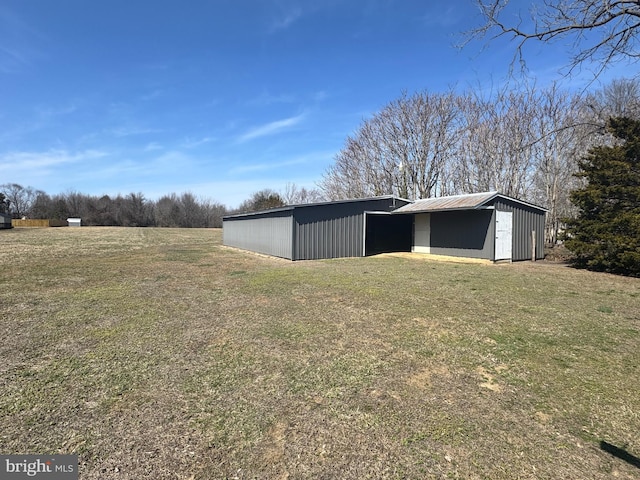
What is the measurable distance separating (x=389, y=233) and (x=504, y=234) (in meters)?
6.54

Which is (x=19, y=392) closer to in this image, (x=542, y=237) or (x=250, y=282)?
(x=250, y=282)

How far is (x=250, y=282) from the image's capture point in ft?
29.4

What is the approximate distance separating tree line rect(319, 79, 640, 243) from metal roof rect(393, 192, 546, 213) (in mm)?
7891

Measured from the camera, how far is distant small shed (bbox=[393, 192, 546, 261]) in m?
13.6

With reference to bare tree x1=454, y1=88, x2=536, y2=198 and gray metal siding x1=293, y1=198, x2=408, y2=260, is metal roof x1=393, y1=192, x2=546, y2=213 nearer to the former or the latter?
gray metal siding x1=293, y1=198, x2=408, y2=260

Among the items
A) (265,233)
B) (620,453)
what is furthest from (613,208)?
(265,233)

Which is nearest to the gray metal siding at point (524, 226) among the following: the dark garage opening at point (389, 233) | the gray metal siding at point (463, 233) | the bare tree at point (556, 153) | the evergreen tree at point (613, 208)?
the gray metal siding at point (463, 233)

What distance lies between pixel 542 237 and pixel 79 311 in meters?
16.9

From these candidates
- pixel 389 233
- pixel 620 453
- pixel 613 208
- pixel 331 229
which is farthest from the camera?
pixel 389 233

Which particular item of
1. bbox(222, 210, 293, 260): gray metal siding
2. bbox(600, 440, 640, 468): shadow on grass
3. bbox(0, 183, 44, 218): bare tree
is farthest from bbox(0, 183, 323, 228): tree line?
bbox(600, 440, 640, 468): shadow on grass

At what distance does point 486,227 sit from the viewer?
13820mm

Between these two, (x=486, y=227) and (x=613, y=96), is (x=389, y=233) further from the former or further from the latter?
(x=613, y=96)

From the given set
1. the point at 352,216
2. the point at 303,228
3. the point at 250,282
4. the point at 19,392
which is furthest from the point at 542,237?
the point at 19,392

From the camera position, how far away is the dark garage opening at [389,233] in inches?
748
